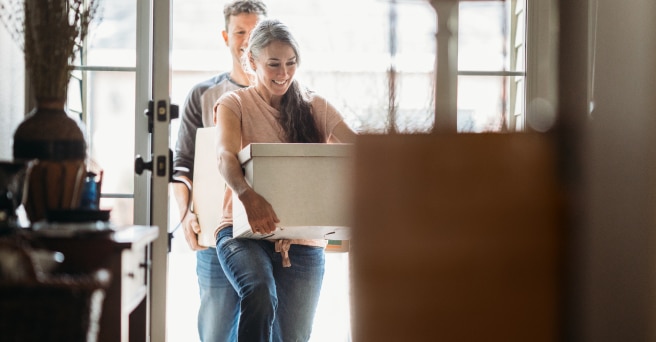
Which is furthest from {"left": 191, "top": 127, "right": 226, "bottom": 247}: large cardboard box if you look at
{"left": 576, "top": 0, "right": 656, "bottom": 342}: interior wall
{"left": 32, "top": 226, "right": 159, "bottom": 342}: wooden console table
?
{"left": 576, "top": 0, "right": 656, "bottom": 342}: interior wall

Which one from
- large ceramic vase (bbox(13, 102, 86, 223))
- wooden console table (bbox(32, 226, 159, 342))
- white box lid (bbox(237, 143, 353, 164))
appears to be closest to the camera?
wooden console table (bbox(32, 226, 159, 342))

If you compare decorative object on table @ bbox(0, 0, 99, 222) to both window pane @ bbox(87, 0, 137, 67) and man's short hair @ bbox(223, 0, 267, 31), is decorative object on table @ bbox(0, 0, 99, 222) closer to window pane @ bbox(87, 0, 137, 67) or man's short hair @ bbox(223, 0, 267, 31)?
window pane @ bbox(87, 0, 137, 67)

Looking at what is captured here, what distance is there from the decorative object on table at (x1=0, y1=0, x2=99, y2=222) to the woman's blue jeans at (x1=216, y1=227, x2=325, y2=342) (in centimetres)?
73

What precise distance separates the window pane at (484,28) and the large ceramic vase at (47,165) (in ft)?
2.75

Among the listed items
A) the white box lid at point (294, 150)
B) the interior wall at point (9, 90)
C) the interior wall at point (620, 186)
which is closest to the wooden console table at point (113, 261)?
the white box lid at point (294, 150)

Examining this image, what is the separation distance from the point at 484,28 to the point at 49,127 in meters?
0.95

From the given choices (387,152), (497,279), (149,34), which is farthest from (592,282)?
(149,34)

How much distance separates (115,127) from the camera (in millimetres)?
2645

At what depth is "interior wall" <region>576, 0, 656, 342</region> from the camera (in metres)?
1.43

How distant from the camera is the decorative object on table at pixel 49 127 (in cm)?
159

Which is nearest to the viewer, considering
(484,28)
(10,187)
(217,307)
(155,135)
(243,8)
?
(10,187)

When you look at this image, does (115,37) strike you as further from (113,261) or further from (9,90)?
(113,261)

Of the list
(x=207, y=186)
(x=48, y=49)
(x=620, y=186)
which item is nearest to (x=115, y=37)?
(x=207, y=186)

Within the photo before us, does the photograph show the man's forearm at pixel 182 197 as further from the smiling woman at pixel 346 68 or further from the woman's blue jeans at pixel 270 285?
the woman's blue jeans at pixel 270 285
